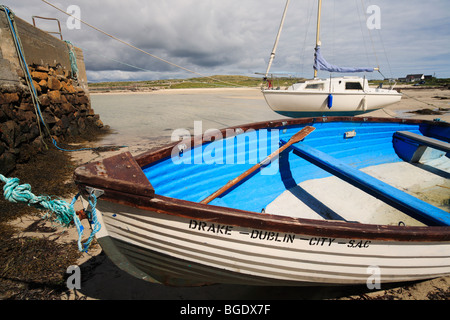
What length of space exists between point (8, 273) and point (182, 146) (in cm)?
274

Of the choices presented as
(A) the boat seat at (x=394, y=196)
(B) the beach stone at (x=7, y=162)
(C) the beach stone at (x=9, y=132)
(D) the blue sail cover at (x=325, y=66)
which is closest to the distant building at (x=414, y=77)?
(D) the blue sail cover at (x=325, y=66)

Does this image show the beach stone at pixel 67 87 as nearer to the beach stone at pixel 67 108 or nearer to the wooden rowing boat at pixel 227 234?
the beach stone at pixel 67 108

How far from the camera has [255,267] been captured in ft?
6.99

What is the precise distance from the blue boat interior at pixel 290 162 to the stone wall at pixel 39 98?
4.65 m

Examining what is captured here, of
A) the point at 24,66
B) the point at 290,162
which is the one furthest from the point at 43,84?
the point at 290,162

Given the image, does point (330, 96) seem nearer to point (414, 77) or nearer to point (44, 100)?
point (44, 100)

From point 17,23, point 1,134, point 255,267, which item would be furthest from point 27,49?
point 255,267

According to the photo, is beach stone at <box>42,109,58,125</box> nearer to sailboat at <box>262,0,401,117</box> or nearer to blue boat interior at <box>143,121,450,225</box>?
blue boat interior at <box>143,121,450,225</box>

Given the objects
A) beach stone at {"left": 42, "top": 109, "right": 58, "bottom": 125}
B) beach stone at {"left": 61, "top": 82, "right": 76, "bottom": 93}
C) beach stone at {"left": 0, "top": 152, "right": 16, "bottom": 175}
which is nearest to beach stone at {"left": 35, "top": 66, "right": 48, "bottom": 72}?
beach stone at {"left": 42, "top": 109, "right": 58, "bottom": 125}

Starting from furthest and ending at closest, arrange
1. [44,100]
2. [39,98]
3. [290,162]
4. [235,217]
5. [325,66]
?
[325,66]
[44,100]
[39,98]
[290,162]
[235,217]

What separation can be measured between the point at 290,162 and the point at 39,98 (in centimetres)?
828

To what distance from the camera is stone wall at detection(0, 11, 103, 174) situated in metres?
5.65

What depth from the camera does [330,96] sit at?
1026 centimetres

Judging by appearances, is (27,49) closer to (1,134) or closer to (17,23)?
(17,23)
